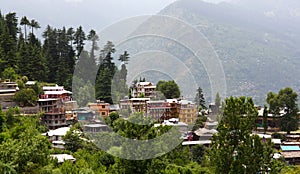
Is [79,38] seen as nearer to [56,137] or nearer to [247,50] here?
[56,137]

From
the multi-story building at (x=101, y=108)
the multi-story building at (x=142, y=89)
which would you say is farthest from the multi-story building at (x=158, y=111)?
the multi-story building at (x=142, y=89)

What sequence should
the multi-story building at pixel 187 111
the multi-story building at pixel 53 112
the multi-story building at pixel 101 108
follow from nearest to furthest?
the multi-story building at pixel 187 111, the multi-story building at pixel 101 108, the multi-story building at pixel 53 112

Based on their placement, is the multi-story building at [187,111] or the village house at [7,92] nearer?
the multi-story building at [187,111]

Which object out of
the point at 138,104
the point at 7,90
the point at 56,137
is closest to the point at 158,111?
the point at 138,104

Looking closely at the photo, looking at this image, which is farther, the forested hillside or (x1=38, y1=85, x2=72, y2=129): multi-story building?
(x1=38, y1=85, x2=72, y2=129): multi-story building

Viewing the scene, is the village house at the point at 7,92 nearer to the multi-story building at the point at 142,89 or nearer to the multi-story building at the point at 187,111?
the multi-story building at the point at 142,89

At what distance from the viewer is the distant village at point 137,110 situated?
27.0ft

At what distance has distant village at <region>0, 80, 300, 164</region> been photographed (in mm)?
8242

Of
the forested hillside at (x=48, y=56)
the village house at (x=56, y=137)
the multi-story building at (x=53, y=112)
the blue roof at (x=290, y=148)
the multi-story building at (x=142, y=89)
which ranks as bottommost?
the blue roof at (x=290, y=148)

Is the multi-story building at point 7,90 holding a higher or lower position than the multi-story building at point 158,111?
higher

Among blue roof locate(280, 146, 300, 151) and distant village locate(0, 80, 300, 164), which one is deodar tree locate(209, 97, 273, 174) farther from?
blue roof locate(280, 146, 300, 151)

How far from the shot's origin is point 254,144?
330 inches

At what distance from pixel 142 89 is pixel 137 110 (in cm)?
211

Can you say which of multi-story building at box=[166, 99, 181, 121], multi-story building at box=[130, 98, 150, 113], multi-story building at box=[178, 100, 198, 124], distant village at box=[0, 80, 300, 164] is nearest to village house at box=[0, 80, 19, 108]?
distant village at box=[0, 80, 300, 164]
